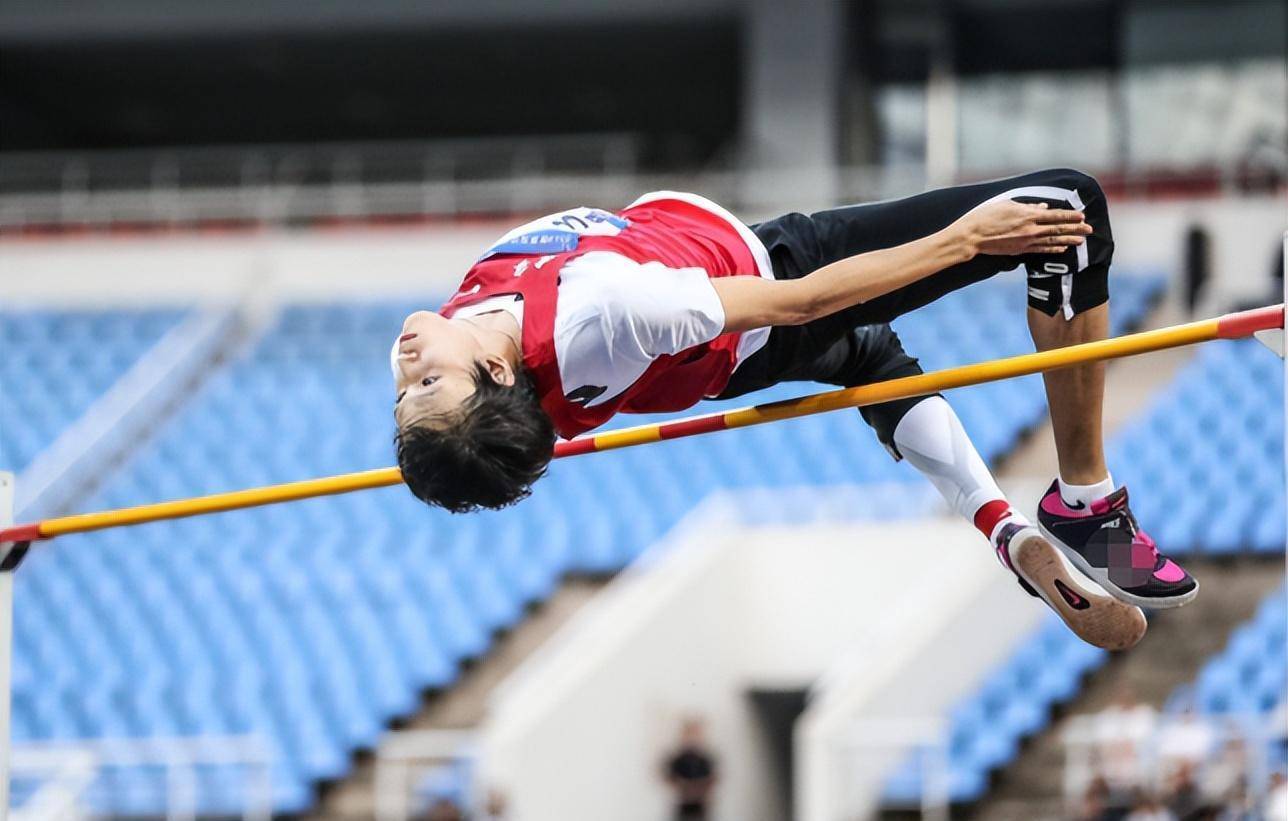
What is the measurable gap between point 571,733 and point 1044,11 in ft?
28.2

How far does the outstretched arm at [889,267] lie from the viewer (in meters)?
3.59

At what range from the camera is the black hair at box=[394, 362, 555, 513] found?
3414 mm

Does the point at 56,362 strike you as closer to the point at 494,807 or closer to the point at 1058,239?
the point at 494,807

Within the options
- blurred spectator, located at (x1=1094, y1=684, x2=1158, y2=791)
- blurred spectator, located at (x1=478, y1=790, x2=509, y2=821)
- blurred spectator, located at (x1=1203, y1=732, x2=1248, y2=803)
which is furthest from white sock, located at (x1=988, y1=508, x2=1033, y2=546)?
blurred spectator, located at (x1=478, y1=790, x2=509, y2=821)

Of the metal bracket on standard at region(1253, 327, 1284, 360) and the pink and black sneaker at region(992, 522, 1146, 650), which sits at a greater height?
the metal bracket on standard at region(1253, 327, 1284, 360)

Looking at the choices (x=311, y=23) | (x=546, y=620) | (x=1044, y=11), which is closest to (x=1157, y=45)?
(x=1044, y=11)

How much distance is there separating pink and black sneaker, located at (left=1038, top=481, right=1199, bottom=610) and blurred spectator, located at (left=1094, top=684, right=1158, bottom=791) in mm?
4120

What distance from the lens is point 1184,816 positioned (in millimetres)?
7930

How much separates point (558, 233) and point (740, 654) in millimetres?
7191

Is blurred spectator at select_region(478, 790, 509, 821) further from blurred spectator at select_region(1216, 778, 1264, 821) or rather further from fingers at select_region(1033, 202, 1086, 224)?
fingers at select_region(1033, 202, 1086, 224)

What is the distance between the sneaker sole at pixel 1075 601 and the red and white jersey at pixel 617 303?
78cm

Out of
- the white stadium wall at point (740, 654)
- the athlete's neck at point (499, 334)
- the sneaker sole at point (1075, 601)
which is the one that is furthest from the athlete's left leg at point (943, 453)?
the white stadium wall at point (740, 654)

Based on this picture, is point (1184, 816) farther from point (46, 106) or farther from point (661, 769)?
point (46, 106)

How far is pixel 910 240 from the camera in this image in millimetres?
3943
